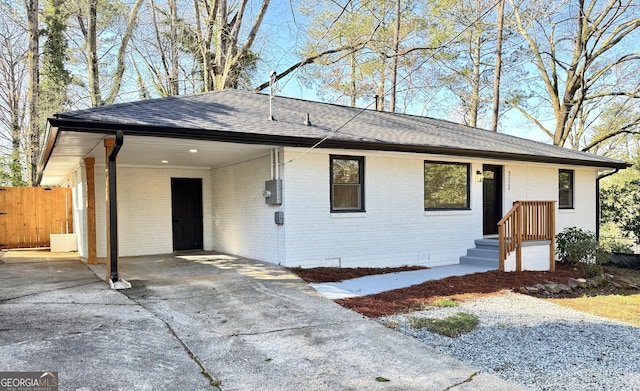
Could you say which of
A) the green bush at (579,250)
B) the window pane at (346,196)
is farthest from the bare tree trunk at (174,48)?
the green bush at (579,250)

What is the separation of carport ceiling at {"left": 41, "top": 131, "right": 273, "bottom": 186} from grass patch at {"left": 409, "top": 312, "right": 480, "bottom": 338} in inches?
176

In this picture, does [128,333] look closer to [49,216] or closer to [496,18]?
[49,216]

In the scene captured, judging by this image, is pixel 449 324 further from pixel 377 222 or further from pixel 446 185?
pixel 446 185

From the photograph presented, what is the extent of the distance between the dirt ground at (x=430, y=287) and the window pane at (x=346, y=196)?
1.37 meters

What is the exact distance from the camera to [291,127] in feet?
28.0

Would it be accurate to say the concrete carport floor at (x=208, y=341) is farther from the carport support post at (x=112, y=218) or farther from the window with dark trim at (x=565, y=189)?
the window with dark trim at (x=565, y=189)

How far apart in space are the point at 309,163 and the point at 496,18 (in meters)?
16.8

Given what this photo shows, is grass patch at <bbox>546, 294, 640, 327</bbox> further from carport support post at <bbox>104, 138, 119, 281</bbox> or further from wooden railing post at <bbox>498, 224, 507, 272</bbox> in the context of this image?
carport support post at <bbox>104, 138, 119, 281</bbox>

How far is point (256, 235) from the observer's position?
30.8ft

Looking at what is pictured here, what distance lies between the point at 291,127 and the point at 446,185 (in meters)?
4.39

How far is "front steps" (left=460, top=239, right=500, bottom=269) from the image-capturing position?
32.2ft

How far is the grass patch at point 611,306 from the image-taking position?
6.29 metres

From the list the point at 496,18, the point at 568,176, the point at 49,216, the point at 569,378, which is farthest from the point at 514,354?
the point at 496,18

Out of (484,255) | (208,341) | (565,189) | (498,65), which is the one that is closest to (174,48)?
(498,65)
